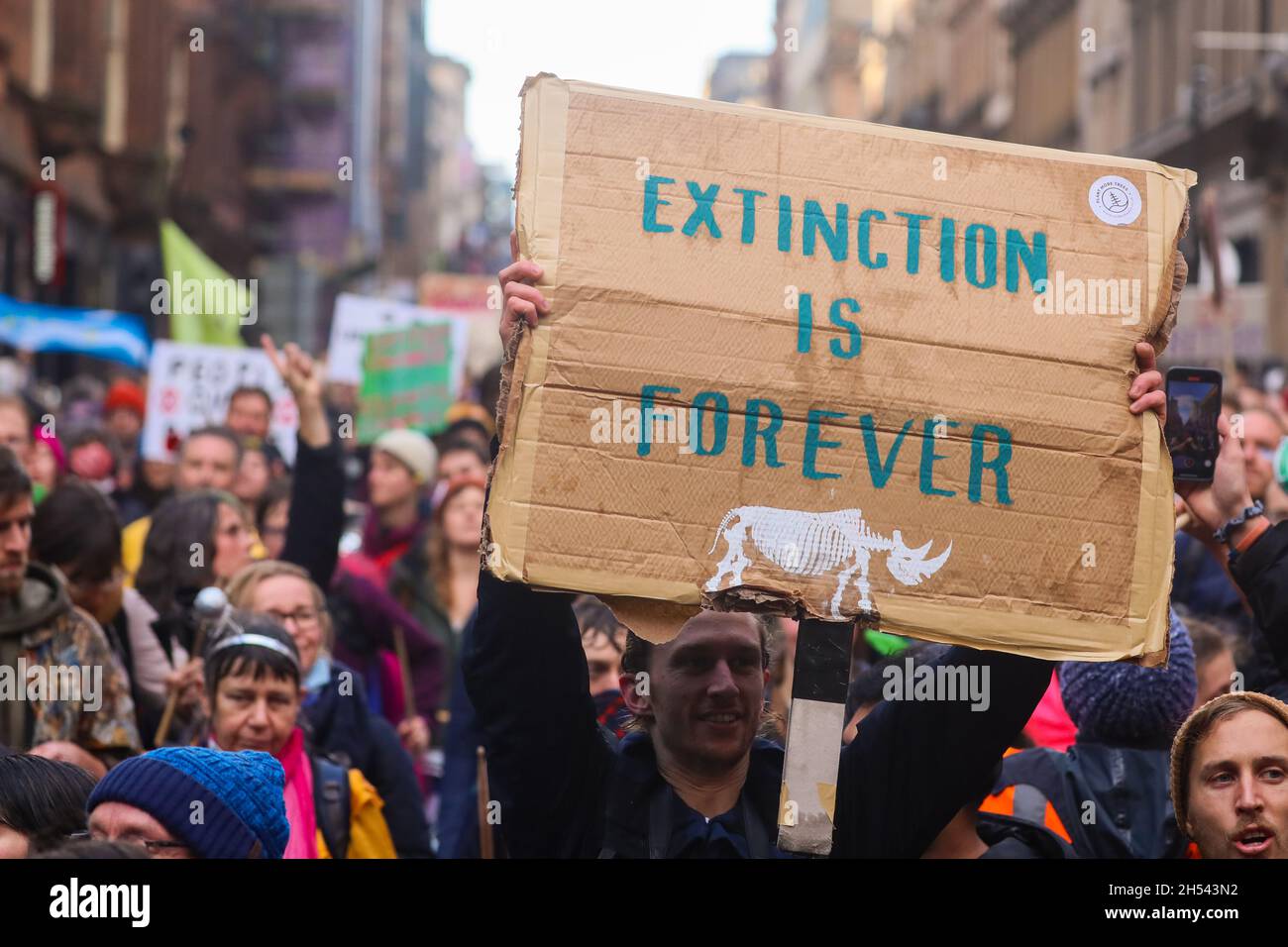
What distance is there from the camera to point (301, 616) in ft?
18.3

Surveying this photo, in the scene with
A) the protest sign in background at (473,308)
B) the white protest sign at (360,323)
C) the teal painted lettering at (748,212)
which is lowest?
the teal painted lettering at (748,212)

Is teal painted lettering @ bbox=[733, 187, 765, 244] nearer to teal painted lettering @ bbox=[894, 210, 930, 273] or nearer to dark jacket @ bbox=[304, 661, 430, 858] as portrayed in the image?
teal painted lettering @ bbox=[894, 210, 930, 273]

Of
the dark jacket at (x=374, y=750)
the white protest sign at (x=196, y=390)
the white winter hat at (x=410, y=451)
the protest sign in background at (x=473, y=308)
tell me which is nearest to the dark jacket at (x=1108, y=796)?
the dark jacket at (x=374, y=750)

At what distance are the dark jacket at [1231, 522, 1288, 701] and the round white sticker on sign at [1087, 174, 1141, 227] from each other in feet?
2.58

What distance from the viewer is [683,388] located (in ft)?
10.6

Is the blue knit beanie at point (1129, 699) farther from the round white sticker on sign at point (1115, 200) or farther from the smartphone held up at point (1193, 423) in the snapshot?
the round white sticker on sign at point (1115, 200)

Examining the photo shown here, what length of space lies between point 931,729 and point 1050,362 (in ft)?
2.42

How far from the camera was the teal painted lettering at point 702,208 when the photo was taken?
128 inches

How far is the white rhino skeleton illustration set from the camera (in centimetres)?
318

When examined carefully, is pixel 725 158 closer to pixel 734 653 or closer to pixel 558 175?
pixel 558 175

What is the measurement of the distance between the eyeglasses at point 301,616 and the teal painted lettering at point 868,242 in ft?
8.97

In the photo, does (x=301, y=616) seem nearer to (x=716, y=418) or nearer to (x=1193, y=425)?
(x=716, y=418)
